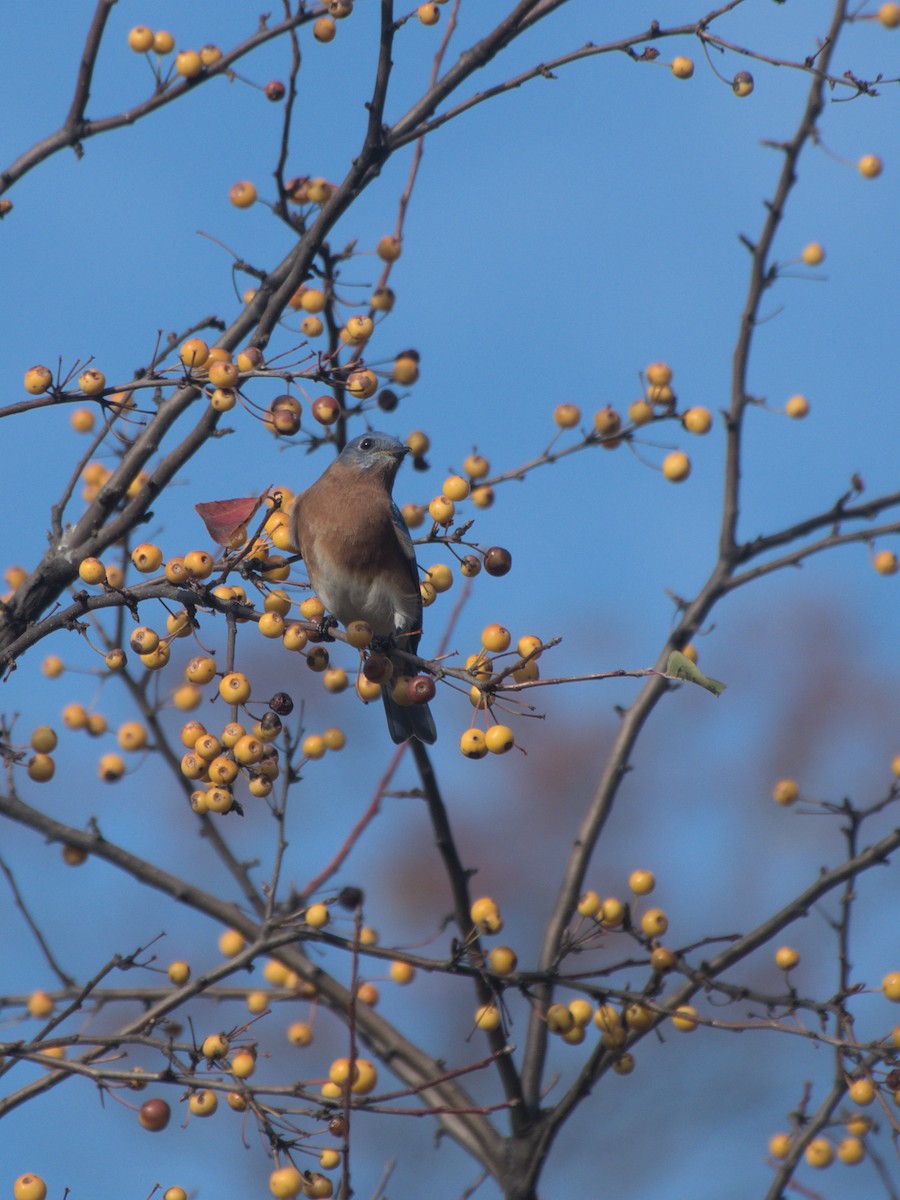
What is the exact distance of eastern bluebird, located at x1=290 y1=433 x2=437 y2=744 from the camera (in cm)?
411

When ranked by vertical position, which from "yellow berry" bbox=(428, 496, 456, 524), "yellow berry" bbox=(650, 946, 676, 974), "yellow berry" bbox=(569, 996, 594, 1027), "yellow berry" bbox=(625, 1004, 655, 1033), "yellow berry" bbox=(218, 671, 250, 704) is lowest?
"yellow berry" bbox=(625, 1004, 655, 1033)

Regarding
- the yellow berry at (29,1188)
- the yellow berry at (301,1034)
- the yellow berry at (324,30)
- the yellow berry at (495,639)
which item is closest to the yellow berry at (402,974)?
the yellow berry at (301,1034)

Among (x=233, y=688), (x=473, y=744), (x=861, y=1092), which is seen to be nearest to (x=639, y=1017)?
(x=861, y=1092)

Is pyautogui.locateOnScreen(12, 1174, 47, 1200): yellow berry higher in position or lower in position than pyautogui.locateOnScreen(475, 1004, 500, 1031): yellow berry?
lower

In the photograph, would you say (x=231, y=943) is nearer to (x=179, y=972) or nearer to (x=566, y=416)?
(x=179, y=972)

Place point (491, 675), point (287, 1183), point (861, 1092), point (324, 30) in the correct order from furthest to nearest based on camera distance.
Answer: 1. point (324, 30)
2. point (861, 1092)
3. point (287, 1183)
4. point (491, 675)

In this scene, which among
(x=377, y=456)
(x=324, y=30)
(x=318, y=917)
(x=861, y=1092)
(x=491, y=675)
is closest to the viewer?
(x=491, y=675)

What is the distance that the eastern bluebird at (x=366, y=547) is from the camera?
4.11 m

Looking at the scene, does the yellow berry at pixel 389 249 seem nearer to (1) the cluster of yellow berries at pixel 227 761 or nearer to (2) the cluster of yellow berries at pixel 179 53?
(2) the cluster of yellow berries at pixel 179 53

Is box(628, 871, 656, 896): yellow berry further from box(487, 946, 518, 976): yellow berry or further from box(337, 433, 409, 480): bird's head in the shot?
box(337, 433, 409, 480): bird's head

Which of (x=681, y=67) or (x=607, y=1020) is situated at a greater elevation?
(x=681, y=67)

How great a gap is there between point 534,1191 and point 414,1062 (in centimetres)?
53

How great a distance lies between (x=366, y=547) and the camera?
4109 millimetres

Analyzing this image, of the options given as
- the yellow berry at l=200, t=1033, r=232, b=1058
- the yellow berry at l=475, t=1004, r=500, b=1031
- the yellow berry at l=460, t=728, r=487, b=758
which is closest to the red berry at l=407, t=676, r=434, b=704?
the yellow berry at l=460, t=728, r=487, b=758
